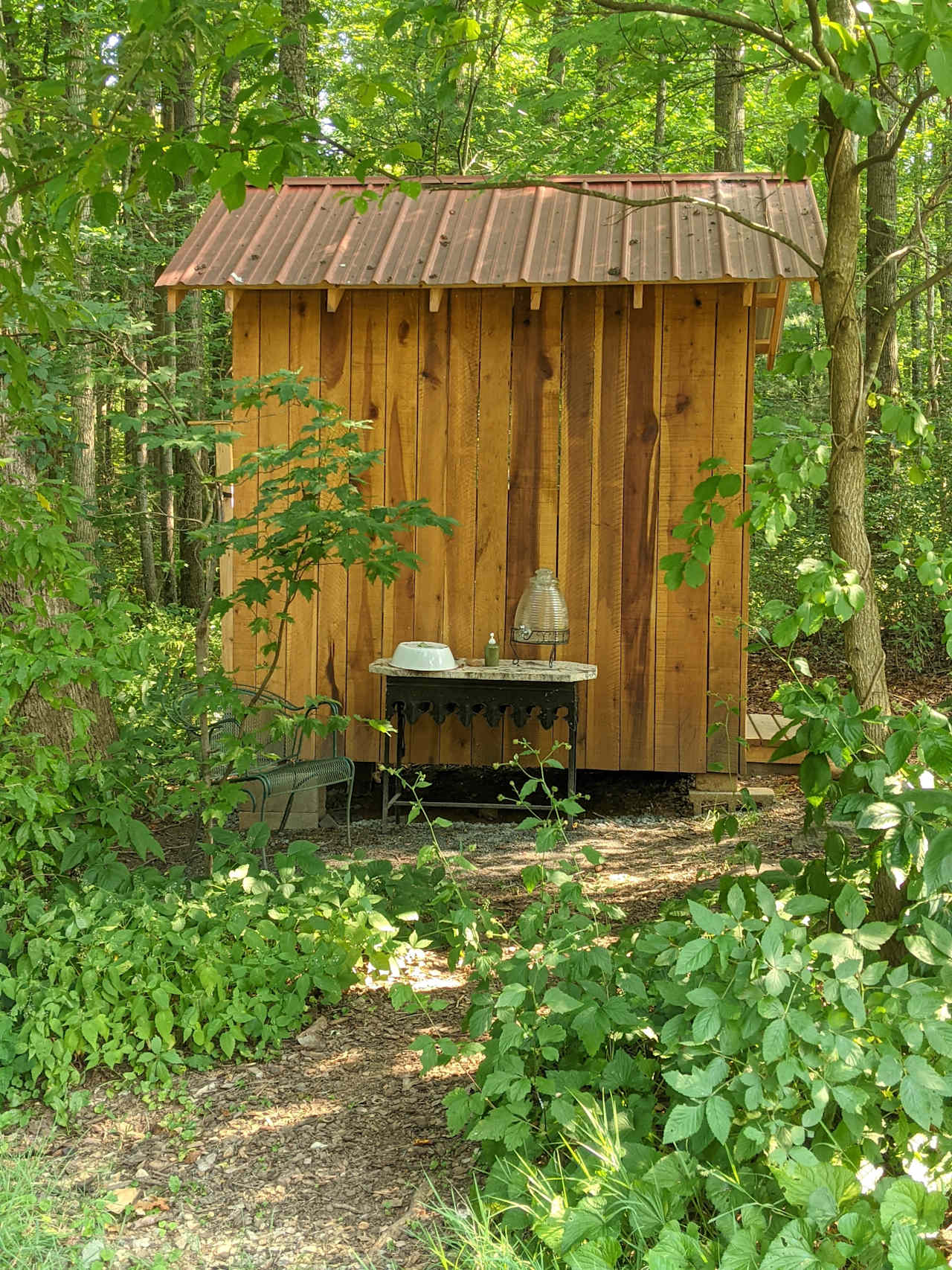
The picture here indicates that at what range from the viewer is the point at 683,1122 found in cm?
221

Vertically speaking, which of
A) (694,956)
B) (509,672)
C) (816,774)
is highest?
(816,774)

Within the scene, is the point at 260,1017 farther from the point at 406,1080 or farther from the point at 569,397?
the point at 569,397

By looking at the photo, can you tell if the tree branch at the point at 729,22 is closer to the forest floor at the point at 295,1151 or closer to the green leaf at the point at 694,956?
the green leaf at the point at 694,956

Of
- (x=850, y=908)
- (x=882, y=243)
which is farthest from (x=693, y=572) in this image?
(x=882, y=243)

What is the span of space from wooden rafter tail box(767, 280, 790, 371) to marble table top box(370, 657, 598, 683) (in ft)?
5.87

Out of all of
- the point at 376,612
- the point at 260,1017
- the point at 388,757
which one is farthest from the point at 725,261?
the point at 260,1017

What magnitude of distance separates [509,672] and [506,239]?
236 cm

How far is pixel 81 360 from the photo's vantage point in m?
6.71

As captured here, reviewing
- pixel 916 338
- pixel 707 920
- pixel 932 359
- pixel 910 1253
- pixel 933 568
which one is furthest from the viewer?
pixel 916 338

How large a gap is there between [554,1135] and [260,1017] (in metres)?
1.20

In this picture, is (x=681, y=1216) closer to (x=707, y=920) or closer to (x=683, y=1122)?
(x=683, y=1122)

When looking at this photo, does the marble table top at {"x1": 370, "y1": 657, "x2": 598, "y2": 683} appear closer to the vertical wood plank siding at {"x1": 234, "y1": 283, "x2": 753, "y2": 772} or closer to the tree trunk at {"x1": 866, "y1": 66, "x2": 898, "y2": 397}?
the vertical wood plank siding at {"x1": 234, "y1": 283, "x2": 753, "y2": 772}

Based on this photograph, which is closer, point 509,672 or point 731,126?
point 509,672

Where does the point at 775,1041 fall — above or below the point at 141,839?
above
